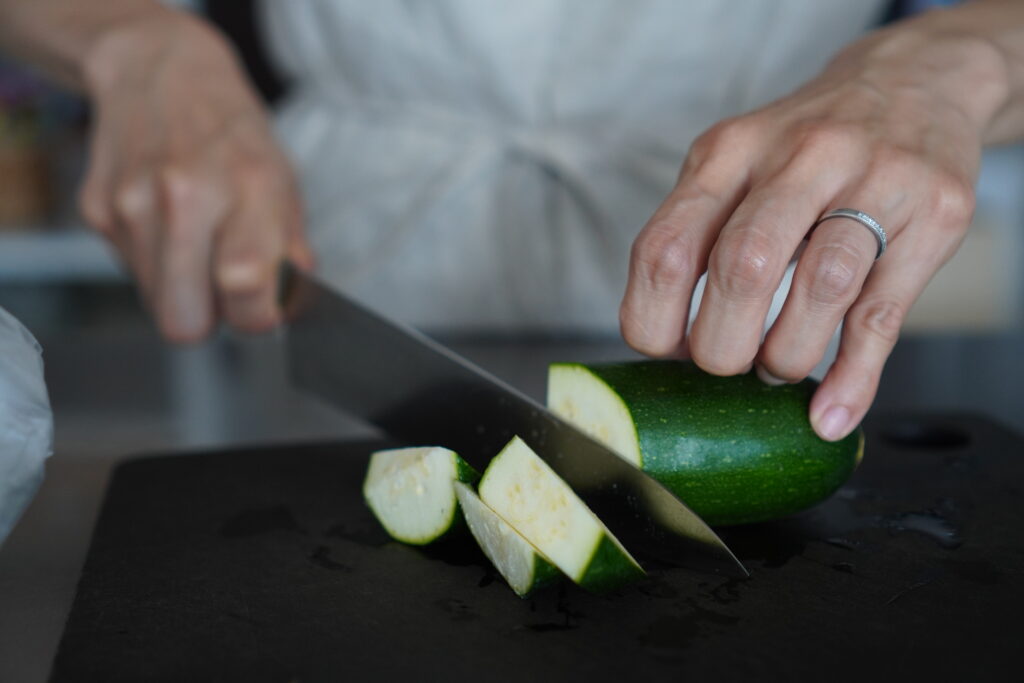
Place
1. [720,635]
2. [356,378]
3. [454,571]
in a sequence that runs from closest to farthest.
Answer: [720,635], [454,571], [356,378]

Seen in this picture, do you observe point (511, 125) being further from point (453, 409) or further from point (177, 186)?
point (453, 409)

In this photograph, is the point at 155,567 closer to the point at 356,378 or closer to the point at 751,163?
the point at 356,378

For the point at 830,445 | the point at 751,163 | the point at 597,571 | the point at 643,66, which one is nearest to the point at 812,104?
the point at 751,163

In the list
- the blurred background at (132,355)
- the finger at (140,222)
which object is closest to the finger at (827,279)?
the blurred background at (132,355)

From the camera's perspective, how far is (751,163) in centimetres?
115

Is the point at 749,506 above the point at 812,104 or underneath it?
underneath

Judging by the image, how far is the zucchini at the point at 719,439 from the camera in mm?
1176

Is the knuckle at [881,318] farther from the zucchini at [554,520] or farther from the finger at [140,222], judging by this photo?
the finger at [140,222]

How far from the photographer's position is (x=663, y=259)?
3.57 feet

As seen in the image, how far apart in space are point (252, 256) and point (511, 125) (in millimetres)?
653

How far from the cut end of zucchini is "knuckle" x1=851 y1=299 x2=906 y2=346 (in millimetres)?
259

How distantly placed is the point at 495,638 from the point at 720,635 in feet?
0.65

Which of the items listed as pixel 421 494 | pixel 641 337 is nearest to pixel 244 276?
pixel 421 494

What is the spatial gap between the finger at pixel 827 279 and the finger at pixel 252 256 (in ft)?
2.65
